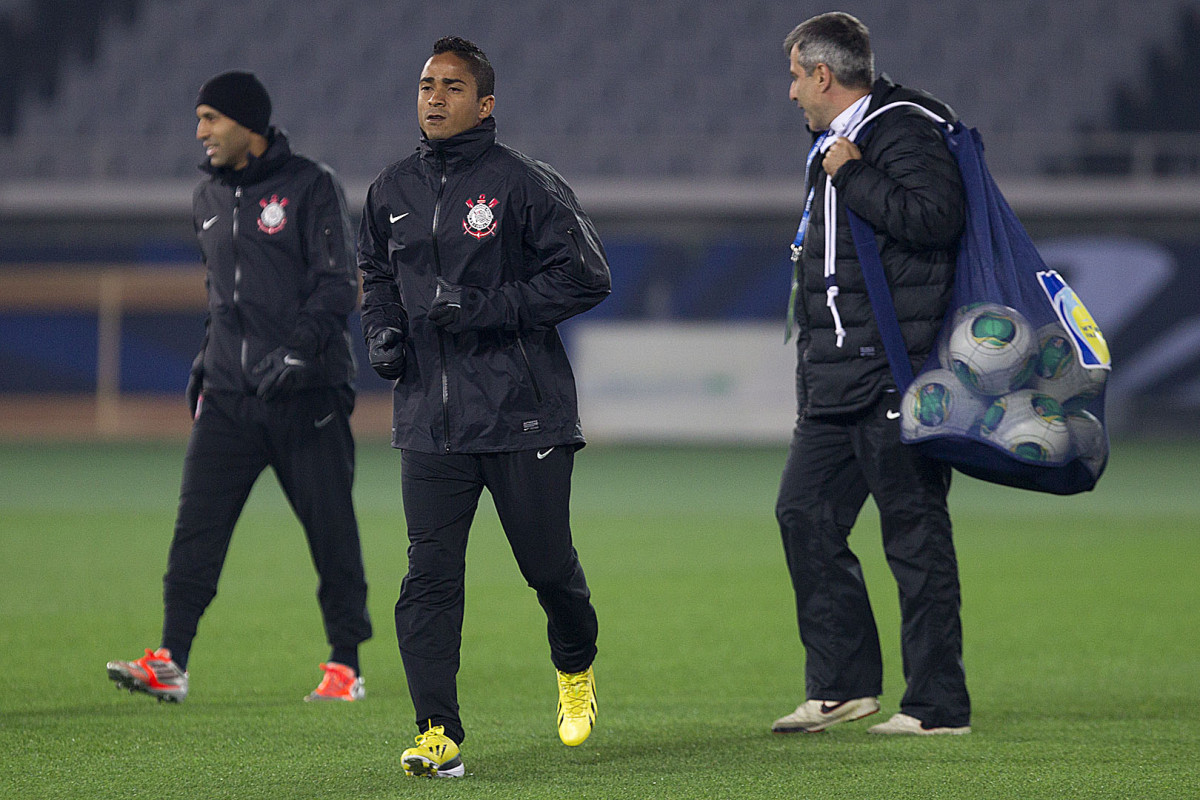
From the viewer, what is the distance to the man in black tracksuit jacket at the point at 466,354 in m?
3.39

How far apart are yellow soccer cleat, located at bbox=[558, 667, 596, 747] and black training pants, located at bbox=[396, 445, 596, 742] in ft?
1.15

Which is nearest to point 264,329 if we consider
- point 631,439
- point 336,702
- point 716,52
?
point 336,702

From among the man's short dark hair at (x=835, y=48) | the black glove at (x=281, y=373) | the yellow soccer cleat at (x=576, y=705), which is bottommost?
the yellow soccer cleat at (x=576, y=705)

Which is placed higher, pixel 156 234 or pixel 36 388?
pixel 156 234

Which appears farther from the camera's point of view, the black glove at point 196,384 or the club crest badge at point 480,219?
the black glove at point 196,384

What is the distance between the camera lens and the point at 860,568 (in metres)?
4.00

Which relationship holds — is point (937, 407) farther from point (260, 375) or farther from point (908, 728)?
point (260, 375)

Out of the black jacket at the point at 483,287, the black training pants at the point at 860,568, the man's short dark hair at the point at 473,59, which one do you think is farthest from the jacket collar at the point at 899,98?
the man's short dark hair at the point at 473,59

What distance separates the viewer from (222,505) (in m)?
4.44

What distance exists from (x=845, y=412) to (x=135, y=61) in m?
22.8

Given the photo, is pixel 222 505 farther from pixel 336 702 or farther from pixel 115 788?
pixel 115 788

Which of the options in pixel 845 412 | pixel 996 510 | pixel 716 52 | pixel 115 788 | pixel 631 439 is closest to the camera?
pixel 115 788

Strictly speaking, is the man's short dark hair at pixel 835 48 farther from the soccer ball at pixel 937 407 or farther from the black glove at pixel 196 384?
the black glove at pixel 196 384

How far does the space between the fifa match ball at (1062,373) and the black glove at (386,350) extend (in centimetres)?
160
